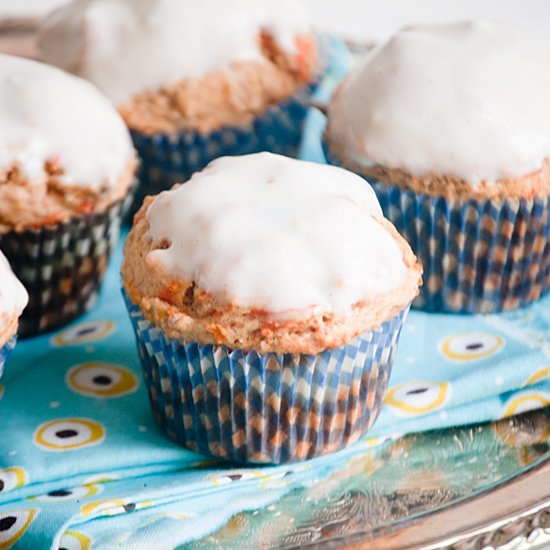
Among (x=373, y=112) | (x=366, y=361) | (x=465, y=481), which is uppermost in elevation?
(x=373, y=112)

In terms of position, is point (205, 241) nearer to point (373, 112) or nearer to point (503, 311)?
point (373, 112)

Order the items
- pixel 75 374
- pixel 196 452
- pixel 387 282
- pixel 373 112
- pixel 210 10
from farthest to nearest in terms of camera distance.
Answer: pixel 210 10, pixel 373 112, pixel 75 374, pixel 196 452, pixel 387 282

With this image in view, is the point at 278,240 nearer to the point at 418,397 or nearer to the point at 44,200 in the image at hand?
the point at 418,397

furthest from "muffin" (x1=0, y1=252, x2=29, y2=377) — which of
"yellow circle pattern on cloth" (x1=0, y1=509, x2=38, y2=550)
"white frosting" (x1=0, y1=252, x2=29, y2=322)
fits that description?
"yellow circle pattern on cloth" (x1=0, y1=509, x2=38, y2=550)

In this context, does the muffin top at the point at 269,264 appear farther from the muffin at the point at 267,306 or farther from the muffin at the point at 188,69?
the muffin at the point at 188,69

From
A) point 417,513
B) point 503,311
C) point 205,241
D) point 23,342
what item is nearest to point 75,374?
point 23,342

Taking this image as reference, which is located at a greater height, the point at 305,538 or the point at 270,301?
the point at 270,301

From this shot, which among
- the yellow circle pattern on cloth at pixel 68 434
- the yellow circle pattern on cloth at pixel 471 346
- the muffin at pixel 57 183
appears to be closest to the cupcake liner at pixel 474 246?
the yellow circle pattern on cloth at pixel 471 346
